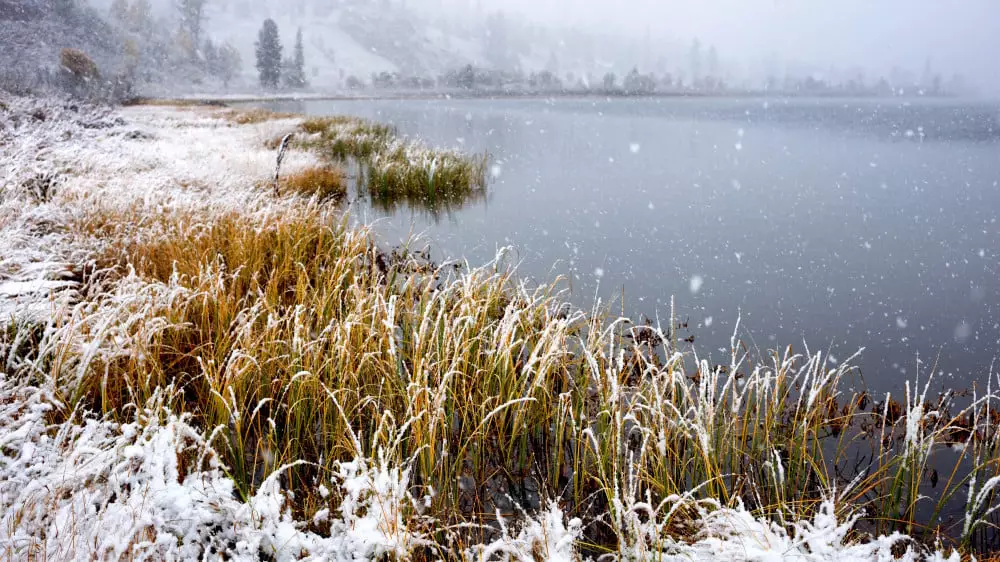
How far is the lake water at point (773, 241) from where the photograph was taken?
5.88m

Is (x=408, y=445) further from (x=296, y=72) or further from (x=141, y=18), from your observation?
(x=141, y=18)

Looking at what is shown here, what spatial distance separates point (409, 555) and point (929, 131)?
3942cm

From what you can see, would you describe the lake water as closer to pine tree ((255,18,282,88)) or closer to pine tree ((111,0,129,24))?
pine tree ((255,18,282,88))

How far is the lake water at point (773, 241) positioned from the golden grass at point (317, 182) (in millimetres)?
639

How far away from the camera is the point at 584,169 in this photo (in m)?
17.0

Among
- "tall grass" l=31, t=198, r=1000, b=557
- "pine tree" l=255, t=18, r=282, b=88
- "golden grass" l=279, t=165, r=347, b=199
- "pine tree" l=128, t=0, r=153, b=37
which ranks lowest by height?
"tall grass" l=31, t=198, r=1000, b=557

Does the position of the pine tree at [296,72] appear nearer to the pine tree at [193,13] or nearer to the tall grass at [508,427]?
the pine tree at [193,13]

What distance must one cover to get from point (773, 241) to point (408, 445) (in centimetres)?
868

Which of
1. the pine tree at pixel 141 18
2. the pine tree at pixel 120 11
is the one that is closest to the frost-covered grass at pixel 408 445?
the pine tree at pixel 120 11

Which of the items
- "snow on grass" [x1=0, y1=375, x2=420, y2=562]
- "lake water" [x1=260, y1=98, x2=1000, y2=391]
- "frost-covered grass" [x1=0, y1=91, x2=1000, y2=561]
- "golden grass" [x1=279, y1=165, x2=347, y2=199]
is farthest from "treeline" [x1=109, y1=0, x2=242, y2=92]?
"snow on grass" [x1=0, y1=375, x2=420, y2=562]

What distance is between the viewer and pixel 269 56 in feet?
309

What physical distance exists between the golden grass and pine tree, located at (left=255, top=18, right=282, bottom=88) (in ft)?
312

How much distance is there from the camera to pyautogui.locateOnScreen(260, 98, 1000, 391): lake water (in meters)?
5.88

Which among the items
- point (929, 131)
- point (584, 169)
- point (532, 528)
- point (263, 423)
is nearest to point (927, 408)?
point (532, 528)
